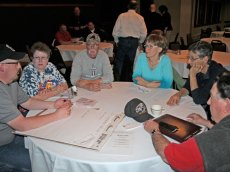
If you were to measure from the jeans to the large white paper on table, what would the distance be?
0.26 meters

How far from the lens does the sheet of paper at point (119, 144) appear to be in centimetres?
145

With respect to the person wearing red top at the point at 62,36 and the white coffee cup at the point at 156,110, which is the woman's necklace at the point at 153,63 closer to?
the white coffee cup at the point at 156,110

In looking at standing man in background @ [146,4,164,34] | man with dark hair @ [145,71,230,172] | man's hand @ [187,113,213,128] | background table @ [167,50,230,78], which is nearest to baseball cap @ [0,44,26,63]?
man with dark hair @ [145,71,230,172]

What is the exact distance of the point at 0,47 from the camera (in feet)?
5.78

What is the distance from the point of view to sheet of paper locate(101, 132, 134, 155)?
145cm

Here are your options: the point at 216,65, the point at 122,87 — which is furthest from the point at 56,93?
the point at 216,65

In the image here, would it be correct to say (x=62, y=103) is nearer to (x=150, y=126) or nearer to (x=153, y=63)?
(x=150, y=126)

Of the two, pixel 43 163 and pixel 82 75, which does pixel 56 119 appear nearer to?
pixel 43 163

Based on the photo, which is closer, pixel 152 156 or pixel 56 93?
pixel 152 156

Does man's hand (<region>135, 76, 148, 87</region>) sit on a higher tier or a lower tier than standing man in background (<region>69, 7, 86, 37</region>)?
lower

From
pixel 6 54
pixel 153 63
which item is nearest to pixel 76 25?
pixel 153 63

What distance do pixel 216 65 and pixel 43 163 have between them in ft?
5.67

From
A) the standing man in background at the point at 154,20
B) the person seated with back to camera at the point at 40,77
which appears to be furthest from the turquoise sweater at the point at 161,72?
→ the standing man in background at the point at 154,20

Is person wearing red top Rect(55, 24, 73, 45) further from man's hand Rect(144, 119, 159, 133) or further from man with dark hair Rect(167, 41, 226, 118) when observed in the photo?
man's hand Rect(144, 119, 159, 133)
